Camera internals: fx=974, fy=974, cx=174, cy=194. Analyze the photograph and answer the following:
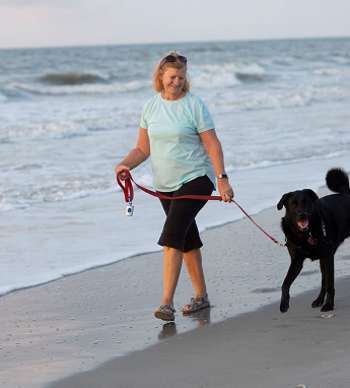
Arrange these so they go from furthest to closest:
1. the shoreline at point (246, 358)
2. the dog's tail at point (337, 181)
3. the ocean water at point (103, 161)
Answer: the ocean water at point (103, 161) → the dog's tail at point (337, 181) → the shoreline at point (246, 358)

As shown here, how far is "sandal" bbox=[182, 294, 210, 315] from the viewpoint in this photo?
5.50 m

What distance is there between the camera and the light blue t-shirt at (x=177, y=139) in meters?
5.25

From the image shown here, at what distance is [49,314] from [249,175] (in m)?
6.22

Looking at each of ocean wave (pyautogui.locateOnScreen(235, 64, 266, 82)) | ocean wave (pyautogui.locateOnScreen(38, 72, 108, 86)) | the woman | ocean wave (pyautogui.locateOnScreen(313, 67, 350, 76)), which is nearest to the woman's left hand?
the woman

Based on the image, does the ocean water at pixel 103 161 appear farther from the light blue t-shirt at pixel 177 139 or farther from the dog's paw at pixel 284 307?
the light blue t-shirt at pixel 177 139

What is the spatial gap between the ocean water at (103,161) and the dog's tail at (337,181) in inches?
25.6

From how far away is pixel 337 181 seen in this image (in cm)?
588

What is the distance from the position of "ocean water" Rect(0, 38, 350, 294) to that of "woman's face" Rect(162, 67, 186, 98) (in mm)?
1756

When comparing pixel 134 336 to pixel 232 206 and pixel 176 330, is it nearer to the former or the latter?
pixel 176 330

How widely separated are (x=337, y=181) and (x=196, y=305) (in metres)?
1.17

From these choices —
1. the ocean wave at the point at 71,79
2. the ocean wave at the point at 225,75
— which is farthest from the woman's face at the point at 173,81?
the ocean wave at the point at 71,79

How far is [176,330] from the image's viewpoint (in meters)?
5.17

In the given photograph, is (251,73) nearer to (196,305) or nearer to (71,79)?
(71,79)

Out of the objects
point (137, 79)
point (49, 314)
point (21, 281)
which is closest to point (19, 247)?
point (21, 281)
